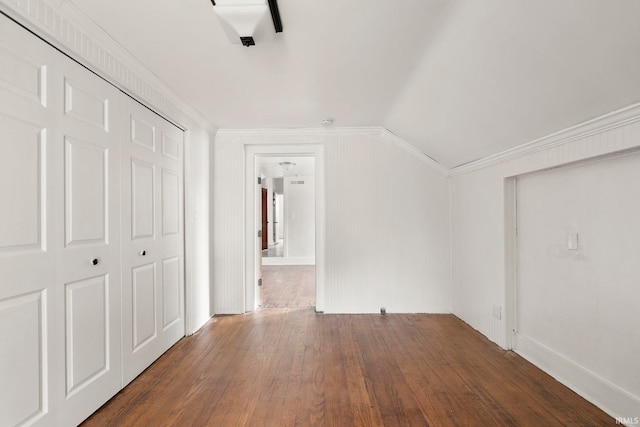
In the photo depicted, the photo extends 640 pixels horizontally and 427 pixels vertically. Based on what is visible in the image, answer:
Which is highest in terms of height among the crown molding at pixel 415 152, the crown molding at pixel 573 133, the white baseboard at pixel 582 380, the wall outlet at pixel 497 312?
the crown molding at pixel 415 152

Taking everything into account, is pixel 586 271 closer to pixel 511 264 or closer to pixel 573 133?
Result: pixel 511 264

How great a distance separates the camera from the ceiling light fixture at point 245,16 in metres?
1.57

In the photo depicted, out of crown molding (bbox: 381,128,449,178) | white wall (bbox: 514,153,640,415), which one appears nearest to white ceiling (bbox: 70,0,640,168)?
white wall (bbox: 514,153,640,415)

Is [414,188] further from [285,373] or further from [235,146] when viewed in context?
[285,373]

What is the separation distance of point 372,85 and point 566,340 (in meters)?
2.41

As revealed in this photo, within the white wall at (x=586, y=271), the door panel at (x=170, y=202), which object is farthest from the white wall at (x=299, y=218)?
the white wall at (x=586, y=271)

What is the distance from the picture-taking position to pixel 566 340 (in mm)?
2225

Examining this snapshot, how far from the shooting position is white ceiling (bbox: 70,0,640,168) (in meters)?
1.48

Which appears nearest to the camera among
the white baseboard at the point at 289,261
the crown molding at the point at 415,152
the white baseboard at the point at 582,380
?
the white baseboard at the point at 582,380

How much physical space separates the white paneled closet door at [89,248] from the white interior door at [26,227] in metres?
0.09

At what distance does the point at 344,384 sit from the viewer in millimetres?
2236

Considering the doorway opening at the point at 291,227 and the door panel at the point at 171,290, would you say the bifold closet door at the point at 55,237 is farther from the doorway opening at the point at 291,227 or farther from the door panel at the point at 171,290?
the doorway opening at the point at 291,227

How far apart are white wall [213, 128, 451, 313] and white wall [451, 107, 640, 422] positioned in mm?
278

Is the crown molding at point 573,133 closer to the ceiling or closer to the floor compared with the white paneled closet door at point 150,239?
closer to the ceiling
